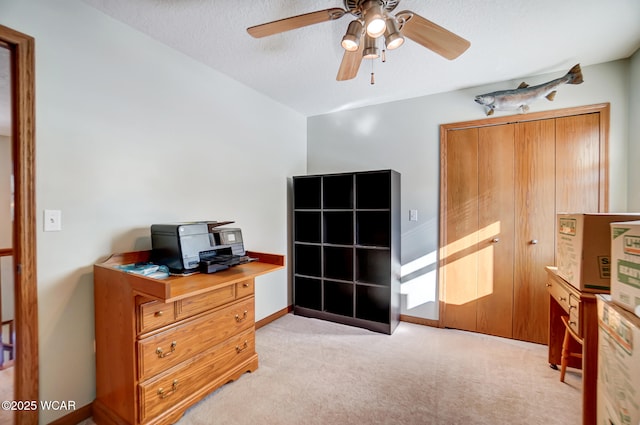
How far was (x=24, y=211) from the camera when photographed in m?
1.46

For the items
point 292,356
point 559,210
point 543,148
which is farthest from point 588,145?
point 292,356

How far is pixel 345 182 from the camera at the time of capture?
334 cm

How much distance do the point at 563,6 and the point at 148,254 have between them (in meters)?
3.10

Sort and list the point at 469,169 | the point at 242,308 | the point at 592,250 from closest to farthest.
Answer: the point at 592,250 < the point at 242,308 < the point at 469,169

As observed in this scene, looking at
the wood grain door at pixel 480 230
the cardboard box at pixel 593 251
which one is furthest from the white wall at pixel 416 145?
the cardboard box at pixel 593 251

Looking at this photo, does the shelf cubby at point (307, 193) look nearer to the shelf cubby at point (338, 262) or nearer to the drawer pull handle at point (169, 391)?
the shelf cubby at point (338, 262)

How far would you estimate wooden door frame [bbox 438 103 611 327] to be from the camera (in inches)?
93.0

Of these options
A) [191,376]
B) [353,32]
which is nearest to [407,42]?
[353,32]

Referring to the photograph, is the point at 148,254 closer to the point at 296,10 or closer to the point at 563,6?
the point at 296,10

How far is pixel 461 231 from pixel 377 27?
2.22 m

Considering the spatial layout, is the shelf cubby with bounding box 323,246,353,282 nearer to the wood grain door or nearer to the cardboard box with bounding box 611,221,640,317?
the wood grain door

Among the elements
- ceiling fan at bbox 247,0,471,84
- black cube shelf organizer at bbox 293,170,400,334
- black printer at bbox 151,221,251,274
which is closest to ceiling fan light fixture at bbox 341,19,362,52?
ceiling fan at bbox 247,0,471,84

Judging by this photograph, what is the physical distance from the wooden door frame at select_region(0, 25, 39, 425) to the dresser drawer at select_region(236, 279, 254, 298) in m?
1.09

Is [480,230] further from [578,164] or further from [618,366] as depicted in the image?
[618,366]
